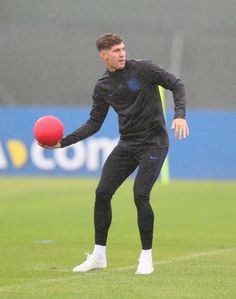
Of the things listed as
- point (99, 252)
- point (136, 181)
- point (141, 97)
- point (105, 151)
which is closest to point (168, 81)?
point (141, 97)

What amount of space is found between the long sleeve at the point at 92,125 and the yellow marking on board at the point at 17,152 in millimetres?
13806

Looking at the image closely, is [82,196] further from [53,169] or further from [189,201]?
[53,169]

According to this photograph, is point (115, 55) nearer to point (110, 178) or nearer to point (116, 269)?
point (110, 178)

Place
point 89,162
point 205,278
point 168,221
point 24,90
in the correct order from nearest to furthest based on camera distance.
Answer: point 205,278 < point 168,221 < point 89,162 < point 24,90

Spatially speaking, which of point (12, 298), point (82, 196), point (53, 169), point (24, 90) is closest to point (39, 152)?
point (53, 169)

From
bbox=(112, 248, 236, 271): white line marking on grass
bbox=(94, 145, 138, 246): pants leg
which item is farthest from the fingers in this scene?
bbox=(112, 248, 236, 271): white line marking on grass

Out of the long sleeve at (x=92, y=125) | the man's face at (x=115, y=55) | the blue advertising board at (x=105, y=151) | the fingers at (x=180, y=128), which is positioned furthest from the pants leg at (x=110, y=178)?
the blue advertising board at (x=105, y=151)

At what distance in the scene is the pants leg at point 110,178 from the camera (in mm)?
8867

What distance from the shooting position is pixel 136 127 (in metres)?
8.78

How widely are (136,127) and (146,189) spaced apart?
0.58 meters

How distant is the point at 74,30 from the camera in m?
25.2

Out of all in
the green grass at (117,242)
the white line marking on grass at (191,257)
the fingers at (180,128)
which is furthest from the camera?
the white line marking on grass at (191,257)

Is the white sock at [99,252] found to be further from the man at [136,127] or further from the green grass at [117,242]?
the green grass at [117,242]

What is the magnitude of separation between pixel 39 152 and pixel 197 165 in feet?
12.2
